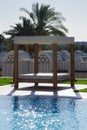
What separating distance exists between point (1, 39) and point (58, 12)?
30204 mm

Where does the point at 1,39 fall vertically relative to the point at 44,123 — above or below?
above

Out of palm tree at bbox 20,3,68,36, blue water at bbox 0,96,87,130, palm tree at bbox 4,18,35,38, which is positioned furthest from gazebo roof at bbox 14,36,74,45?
palm tree at bbox 4,18,35,38

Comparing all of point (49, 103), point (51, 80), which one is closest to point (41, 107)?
point (49, 103)

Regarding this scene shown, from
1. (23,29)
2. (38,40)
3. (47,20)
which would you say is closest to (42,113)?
(38,40)

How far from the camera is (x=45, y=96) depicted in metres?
14.1

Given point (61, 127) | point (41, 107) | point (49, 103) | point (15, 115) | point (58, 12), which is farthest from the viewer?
point (58, 12)

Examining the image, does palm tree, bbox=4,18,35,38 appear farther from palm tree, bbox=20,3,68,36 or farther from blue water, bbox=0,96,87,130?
blue water, bbox=0,96,87,130

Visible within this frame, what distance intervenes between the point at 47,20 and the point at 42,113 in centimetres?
2374

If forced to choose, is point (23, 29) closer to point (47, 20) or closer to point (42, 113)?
point (47, 20)

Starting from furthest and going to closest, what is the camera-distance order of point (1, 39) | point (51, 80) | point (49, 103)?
point (1, 39) < point (51, 80) < point (49, 103)

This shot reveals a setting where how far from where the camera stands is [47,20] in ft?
111

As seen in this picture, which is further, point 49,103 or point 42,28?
point 42,28

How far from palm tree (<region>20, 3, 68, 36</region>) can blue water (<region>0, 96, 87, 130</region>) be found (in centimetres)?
2006

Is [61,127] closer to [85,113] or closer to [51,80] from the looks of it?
[85,113]
